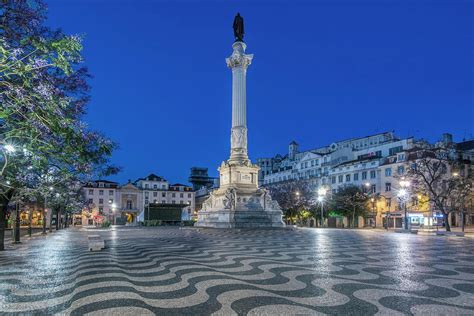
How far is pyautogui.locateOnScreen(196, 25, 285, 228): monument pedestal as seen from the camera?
41.6 m

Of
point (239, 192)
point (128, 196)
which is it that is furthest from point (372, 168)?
point (128, 196)

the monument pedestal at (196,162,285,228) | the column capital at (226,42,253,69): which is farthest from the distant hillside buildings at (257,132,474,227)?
the column capital at (226,42,253,69)

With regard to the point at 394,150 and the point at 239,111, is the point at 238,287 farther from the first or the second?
the point at 394,150

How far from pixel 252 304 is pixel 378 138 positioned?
99.1m

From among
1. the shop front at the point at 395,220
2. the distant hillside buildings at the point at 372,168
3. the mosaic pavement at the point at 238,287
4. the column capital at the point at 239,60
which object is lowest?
the shop front at the point at 395,220

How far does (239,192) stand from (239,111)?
10.4 metres

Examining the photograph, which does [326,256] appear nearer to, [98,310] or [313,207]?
[98,310]

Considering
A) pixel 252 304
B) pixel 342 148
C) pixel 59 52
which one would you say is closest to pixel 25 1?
pixel 59 52

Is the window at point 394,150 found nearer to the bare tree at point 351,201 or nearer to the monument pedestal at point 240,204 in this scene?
the bare tree at point 351,201

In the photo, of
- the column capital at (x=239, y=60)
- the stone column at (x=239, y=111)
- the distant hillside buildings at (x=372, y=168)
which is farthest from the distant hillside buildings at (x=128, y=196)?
the column capital at (x=239, y=60)

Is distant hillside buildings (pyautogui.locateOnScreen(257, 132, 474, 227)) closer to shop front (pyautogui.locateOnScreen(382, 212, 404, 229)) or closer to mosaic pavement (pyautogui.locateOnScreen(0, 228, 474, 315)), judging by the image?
shop front (pyautogui.locateOnScreen(382, 212, 404, 229))

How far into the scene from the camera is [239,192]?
42812 mm

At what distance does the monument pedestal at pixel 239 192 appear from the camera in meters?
41.6

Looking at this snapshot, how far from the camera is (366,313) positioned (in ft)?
21.8
